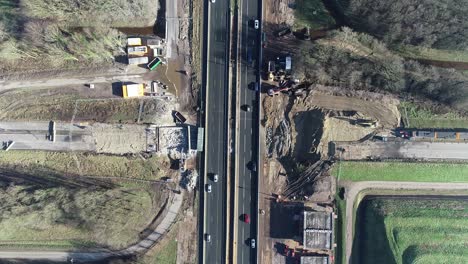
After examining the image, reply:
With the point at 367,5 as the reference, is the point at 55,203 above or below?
below

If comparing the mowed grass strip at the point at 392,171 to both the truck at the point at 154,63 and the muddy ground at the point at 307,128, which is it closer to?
the muddy ground at the point at 307,128

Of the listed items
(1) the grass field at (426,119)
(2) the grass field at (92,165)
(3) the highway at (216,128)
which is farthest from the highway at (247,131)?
(1) the grass field at (426,119)

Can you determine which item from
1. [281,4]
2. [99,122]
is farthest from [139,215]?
[281,4]

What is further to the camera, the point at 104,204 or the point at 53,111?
the point at 53,111

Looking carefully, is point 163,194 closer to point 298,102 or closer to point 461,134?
point 298,102

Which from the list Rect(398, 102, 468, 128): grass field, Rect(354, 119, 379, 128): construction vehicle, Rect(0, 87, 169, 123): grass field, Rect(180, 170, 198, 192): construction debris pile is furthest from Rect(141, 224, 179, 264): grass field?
Rect(398, 102, 468, 128): grass field

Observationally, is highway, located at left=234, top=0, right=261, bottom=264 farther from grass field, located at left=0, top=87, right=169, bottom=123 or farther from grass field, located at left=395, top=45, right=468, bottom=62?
grass field, located at left=395, top=45, right=468, bottom=62
